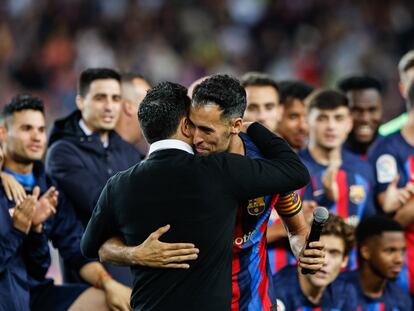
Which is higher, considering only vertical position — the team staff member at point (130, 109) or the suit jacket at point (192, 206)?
the team staff member at point (130, 109)

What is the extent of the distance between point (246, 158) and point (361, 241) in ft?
9.52

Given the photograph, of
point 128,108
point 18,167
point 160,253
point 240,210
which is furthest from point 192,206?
point 128,108

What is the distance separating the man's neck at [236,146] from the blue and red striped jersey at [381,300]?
8.36ft

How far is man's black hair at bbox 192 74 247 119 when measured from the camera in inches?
181

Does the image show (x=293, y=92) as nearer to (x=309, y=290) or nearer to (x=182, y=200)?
(x=309, y=290)

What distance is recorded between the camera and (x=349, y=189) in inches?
274

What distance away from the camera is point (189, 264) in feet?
14.6

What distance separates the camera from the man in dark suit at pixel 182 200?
4418mm

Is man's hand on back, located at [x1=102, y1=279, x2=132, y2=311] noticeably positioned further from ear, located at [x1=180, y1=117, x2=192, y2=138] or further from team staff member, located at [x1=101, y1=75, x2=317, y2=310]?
ear, located at [x1=180, y1=117, x2=192, y2=138]

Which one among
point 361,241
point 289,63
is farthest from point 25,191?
point 289,63

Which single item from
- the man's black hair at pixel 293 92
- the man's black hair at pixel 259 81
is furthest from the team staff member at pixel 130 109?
the man's black hair at pixel 293 92

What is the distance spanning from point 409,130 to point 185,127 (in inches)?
120

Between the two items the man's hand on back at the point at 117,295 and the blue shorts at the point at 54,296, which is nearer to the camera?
the man's hand on back at the point at 117,295

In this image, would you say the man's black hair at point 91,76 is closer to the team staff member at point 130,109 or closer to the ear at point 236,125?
the team staff member at point 130,109
